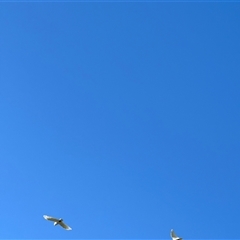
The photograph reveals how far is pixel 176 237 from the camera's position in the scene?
65.1 m

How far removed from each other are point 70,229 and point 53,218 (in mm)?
3485

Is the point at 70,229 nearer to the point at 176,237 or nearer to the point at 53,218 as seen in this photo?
the point at 53,218

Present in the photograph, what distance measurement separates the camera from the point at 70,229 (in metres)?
69.9

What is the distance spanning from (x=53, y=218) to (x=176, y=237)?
2117cm

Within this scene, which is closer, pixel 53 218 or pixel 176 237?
pixel 176 237

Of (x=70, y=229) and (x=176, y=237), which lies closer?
(x=176, y=237)

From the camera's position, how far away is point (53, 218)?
230 feet

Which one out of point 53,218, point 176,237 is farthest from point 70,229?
point 176,237

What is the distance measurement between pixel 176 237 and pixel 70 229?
18214 millimetres
